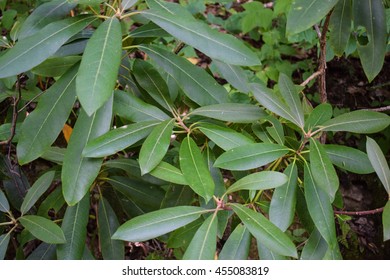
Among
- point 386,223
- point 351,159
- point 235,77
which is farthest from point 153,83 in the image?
point 386,223

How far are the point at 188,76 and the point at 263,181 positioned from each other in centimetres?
36

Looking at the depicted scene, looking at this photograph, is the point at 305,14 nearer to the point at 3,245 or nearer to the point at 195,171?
the point at 195,171

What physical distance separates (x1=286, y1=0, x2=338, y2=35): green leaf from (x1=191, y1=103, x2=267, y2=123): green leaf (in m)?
0.22

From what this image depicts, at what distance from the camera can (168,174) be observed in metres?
1.02

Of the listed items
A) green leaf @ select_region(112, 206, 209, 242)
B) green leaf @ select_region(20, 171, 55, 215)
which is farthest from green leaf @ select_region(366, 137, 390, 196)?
green leaf @ select_region(20, 171, 55, 215)

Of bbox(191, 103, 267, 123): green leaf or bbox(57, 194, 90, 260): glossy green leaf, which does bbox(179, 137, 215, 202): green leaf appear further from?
bbox(57, 194, 90, 260): glossy green leaf

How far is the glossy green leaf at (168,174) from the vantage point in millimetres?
1016

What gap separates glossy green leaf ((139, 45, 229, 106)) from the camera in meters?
1.15

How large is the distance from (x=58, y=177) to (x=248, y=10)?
1.74 meters

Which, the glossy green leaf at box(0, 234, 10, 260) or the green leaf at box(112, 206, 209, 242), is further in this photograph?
the glossy green leaf at box(0, 234, 10, 260)

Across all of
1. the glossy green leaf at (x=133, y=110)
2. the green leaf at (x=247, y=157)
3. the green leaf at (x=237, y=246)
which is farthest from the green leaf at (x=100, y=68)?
the green leaf at (x=237, y=246)

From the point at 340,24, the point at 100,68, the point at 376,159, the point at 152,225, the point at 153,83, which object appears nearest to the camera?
the point at 100,68
